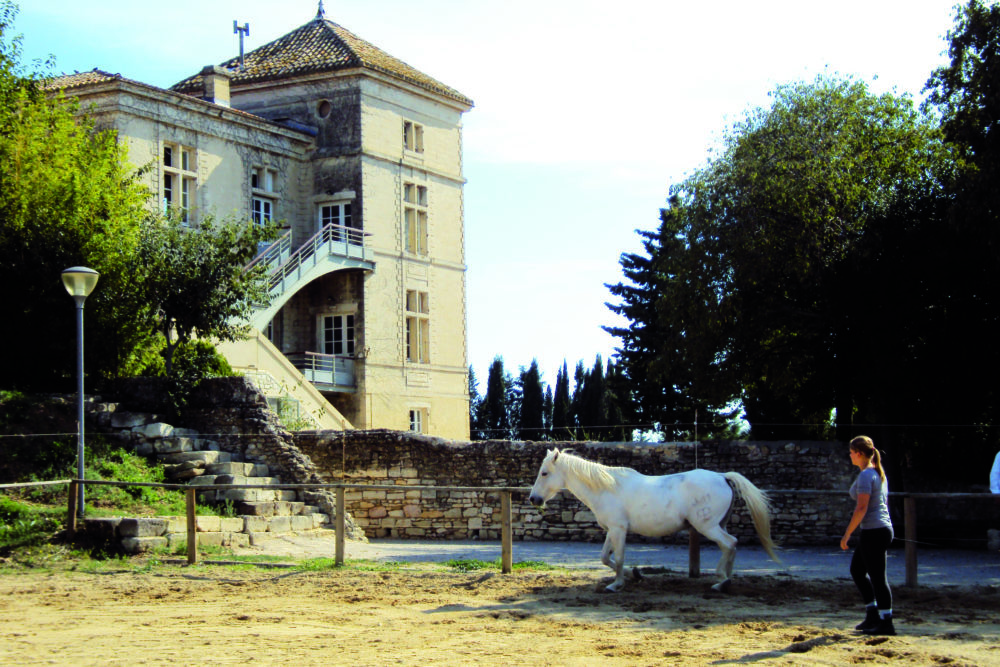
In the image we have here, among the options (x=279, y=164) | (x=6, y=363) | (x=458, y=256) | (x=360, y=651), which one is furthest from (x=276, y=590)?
(x=458, y=256)

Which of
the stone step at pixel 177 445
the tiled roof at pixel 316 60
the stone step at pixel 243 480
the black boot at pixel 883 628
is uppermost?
the tiled roof at pixel 316 60

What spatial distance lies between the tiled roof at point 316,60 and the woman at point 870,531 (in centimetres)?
2905

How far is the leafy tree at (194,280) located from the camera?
2084cm

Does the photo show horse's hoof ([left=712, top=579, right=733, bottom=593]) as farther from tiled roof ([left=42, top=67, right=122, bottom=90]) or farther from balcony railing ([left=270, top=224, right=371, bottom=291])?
tiled roof ([left=42, top=67, right=122, bottom=90])

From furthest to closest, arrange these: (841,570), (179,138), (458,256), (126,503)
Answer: (458,256)
(179,138)
(126,503)
(841,570)

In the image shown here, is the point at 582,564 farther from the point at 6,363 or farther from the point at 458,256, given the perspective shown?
the point at 458,256

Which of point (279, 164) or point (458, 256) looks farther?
point (458, 256)

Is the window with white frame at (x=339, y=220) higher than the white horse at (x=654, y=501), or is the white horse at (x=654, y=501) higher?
the window with white frame at (x=339, y=220)

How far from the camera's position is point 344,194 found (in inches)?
1426

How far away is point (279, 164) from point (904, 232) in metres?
21.1

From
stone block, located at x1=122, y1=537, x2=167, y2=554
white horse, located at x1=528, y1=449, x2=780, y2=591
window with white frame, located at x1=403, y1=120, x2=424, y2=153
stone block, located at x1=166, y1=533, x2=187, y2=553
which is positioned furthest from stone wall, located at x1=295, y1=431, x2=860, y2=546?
window with white frame, located at x1=403, y1=120, x2=424, y2=153

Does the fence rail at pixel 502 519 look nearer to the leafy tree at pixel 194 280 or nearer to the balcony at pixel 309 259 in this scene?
the leafy tree at pixel 194 280

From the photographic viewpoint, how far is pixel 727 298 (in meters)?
23.0

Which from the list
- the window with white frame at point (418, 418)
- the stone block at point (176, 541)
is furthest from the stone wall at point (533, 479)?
the window with white frame at point (418, 418)
